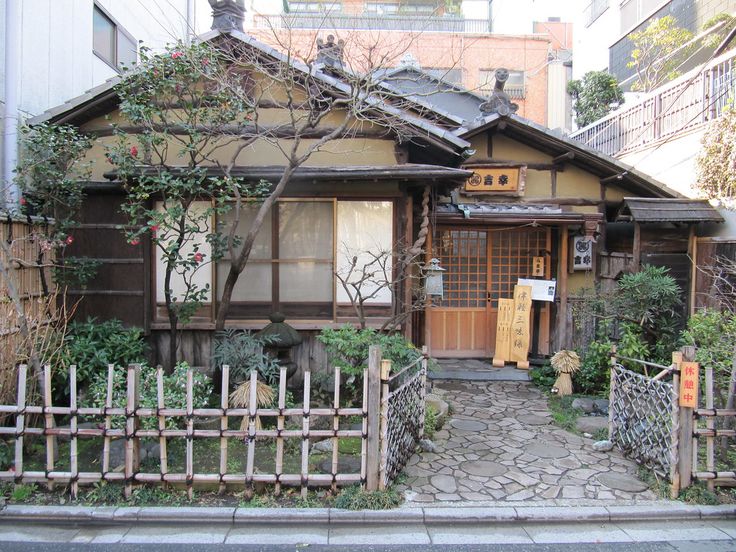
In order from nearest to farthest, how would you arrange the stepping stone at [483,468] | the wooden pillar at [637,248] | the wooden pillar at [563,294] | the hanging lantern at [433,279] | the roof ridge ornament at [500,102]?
1. the stepping stone at [483,468]
2. the hanging lantern at [433,279]
3. the wooden pillar at [637,248]
4. the roof ridge ornament at [500,102]
5. the wooden pillar at [563,294]

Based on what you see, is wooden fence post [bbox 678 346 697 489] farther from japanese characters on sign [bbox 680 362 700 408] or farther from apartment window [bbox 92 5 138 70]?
apartment window [bbox 92 5 138 70]

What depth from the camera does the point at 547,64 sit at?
26.4 m

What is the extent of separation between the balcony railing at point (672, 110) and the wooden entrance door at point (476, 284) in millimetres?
4330

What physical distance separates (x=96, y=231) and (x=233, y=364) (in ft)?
11.9

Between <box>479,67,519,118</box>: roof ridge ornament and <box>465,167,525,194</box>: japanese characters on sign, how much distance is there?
4.07 feet

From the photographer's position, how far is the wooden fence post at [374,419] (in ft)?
16.8

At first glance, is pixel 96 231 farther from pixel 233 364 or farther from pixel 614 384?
pixel 614 384

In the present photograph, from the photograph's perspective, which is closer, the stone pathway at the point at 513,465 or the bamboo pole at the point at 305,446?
the bamboo pole at the point at 305,446

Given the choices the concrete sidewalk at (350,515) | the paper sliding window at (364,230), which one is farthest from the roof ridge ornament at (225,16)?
→ the concrete sidewalk at (350,515)

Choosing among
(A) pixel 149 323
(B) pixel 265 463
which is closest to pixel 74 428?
(B) pixel 265 463

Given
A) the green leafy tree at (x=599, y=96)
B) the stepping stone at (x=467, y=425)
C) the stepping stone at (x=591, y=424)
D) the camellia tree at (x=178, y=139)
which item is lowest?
the stepping stone at (x=467, y=425)

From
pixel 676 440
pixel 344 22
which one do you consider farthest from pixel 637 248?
pixel 344 22

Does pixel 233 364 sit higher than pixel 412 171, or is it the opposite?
pixel 412 171

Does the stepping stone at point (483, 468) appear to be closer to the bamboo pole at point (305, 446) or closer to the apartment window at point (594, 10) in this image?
the bamboo pole at point (305, 446)
